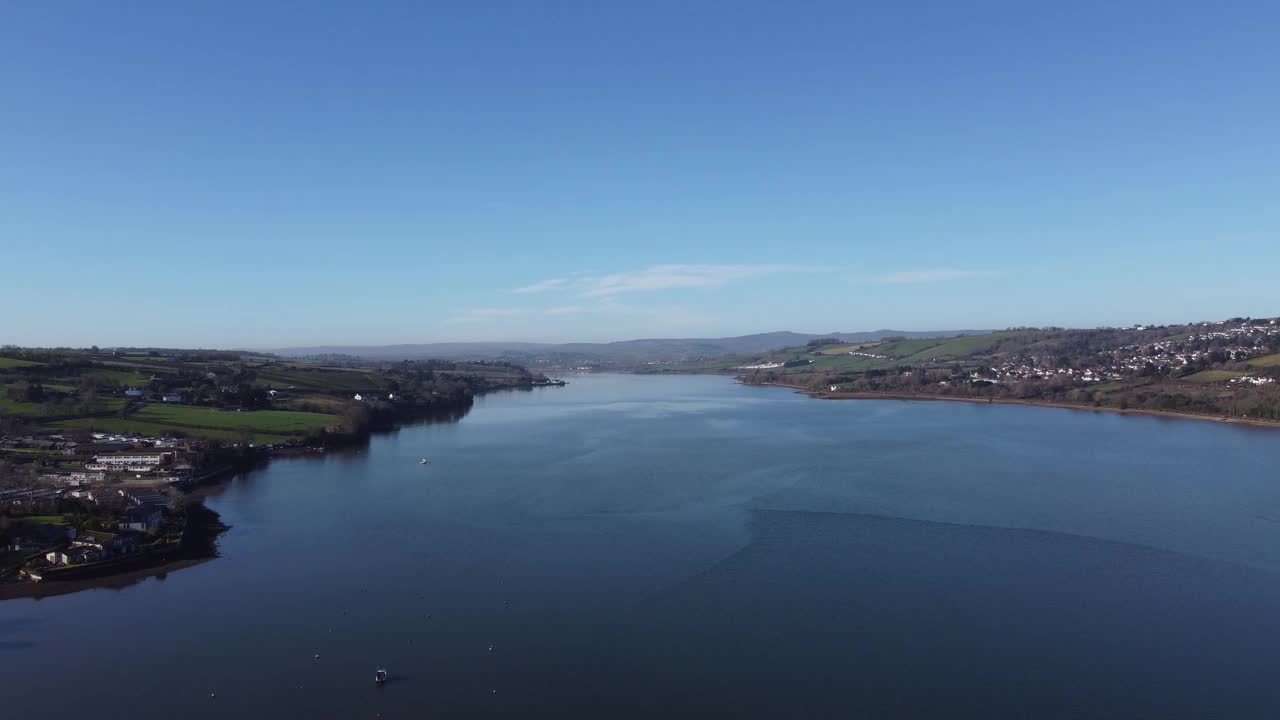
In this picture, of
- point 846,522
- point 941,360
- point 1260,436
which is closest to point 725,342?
point 941,360

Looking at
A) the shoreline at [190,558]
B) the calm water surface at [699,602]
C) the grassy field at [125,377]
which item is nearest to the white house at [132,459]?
the shoreline at [190,558]

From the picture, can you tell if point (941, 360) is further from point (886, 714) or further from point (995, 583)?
point (886, 714)

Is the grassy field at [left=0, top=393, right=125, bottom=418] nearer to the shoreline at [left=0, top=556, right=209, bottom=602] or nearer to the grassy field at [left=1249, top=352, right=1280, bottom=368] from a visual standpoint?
the shoreline at [left=0, top=556, right=209, bottom=602]

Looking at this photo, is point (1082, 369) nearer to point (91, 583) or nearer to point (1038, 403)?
point (1038, 403)

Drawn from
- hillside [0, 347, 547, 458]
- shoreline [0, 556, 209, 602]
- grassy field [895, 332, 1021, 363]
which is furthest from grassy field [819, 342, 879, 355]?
shoreline [0, 556, 209, 602]

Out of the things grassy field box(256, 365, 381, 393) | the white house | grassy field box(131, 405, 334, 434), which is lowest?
the white house

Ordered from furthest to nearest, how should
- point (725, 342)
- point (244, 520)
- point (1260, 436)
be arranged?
1. point (725, 342)
2. point (1260, 436)
3. point (244, 520)

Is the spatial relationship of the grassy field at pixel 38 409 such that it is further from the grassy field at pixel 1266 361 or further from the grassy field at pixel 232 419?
the grassy field at pixel 1266 361
